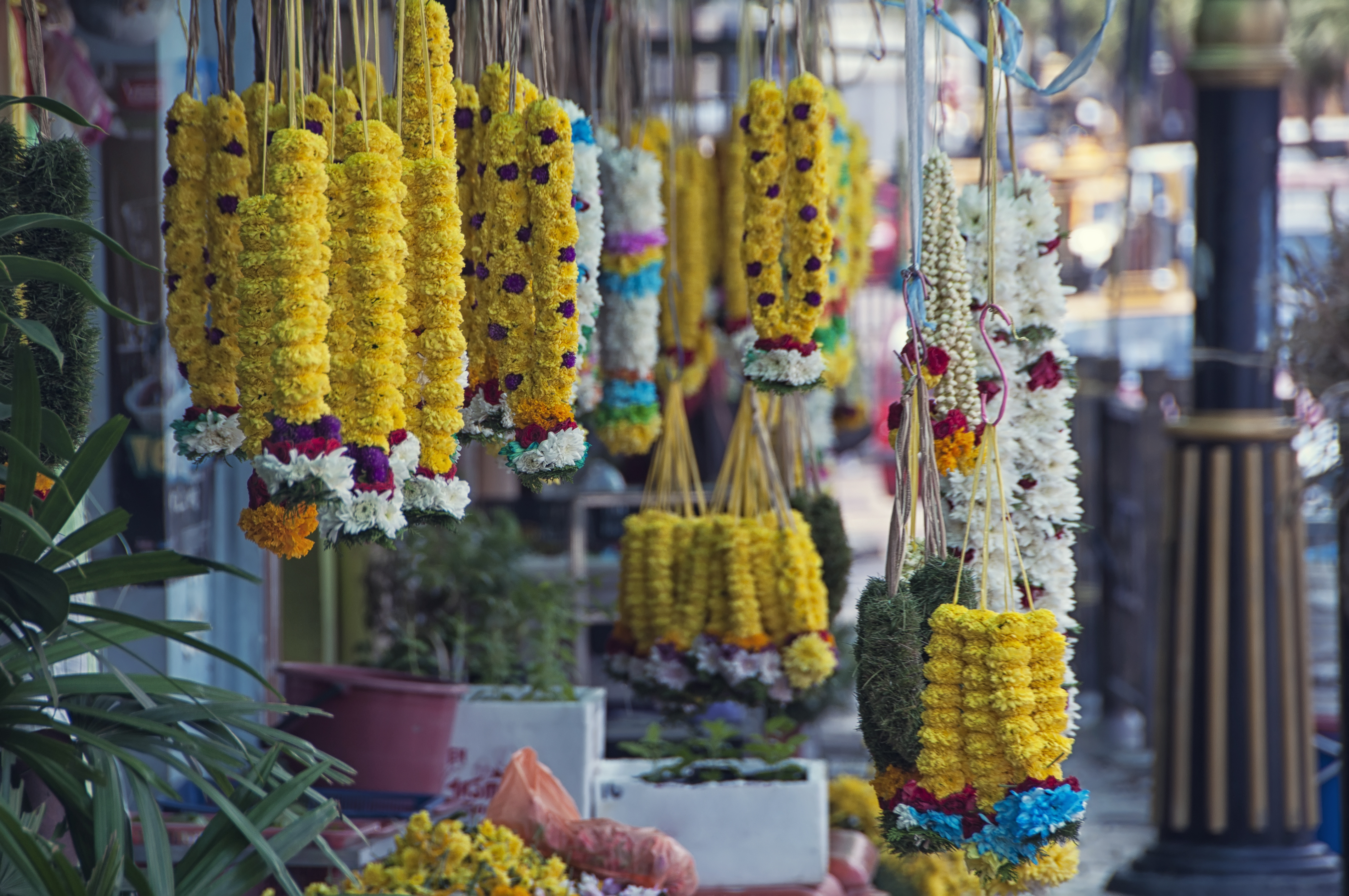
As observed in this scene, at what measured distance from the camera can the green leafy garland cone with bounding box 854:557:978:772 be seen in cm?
168

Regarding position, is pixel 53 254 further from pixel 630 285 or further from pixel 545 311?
pixel 630 285

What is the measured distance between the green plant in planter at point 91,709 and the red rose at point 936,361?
85 cm

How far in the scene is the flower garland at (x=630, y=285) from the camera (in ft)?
9.30

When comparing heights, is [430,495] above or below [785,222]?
below

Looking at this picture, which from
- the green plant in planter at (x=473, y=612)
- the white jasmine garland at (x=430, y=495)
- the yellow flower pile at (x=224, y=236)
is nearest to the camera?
the white jasmine garland at (x=430, y=495)

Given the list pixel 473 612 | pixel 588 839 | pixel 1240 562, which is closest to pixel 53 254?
pixel 588 839

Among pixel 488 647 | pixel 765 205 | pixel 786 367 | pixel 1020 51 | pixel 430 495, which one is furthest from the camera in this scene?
pixel 488 647

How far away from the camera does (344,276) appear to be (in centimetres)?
158

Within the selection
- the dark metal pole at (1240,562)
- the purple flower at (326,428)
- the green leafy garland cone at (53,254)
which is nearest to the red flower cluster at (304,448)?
the purple flower at (326,428)

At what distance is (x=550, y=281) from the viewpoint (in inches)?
70.1

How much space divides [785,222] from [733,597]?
0.79m

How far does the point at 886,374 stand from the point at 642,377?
11003 millimetres

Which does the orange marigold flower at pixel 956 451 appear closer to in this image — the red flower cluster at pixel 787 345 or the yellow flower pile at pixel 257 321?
the red flower cluster at pixel 787 345

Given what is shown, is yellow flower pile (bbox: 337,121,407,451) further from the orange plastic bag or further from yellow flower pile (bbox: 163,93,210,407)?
the orange plastic bag
